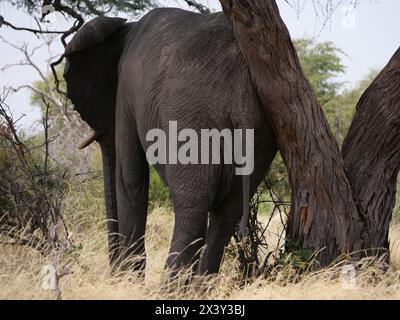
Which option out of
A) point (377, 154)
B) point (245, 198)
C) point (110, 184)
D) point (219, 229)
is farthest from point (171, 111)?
point (377, 154)

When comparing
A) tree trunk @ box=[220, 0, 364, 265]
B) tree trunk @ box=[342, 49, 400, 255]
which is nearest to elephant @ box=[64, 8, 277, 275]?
tree trunk @ box=[220, 0, 364, 265]

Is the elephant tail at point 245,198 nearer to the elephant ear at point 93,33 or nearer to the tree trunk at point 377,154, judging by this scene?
the tree trunk at point 377,154

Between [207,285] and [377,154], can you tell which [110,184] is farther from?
[377,154]

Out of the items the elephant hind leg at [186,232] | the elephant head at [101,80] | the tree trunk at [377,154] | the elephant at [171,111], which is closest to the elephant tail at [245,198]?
the elephant at [171,111]

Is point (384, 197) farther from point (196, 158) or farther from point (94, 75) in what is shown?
point (94, 75)

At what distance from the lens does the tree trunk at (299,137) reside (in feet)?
17.3

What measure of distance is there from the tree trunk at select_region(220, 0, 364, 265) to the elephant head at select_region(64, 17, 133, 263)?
1328mm

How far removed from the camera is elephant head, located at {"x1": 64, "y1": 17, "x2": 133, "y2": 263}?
623cm

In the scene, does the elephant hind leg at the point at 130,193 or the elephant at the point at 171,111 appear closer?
the elephant at the point at 171,111

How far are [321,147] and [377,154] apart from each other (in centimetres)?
53

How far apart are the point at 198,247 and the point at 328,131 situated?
3.92 ft

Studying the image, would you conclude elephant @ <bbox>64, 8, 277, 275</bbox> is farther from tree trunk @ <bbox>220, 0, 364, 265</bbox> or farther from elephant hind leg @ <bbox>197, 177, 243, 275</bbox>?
tree trunk @ <bbox>220, 0, 364, 265</bbox>

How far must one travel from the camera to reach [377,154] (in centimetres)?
587

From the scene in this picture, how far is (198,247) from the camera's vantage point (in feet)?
18.0
